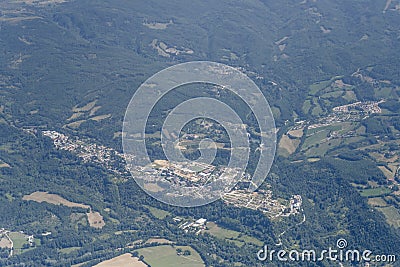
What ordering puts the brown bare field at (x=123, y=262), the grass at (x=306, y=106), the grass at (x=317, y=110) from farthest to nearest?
the grass at (x=306, y=106)
the grass at (x=317, y=110)
the brown bare field at (x=123, y=262)

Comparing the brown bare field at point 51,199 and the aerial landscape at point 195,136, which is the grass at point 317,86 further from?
the brown bare field at point 51,199

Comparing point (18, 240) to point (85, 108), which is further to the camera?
point (85, 108)

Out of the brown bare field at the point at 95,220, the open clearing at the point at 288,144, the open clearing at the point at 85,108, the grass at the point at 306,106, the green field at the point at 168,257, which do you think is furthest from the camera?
the grass at the point at 306,106

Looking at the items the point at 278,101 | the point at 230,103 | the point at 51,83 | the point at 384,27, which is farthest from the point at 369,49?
the point at 51,83

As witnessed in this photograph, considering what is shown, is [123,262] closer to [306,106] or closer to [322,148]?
[322,148]

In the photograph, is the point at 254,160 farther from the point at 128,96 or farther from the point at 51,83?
the point at 51,83

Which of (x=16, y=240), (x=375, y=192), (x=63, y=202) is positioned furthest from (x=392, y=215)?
(x=16, y=240)

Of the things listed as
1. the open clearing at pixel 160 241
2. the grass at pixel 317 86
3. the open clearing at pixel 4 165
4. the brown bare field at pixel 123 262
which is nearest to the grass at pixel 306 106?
the grass at pixel 317 86
